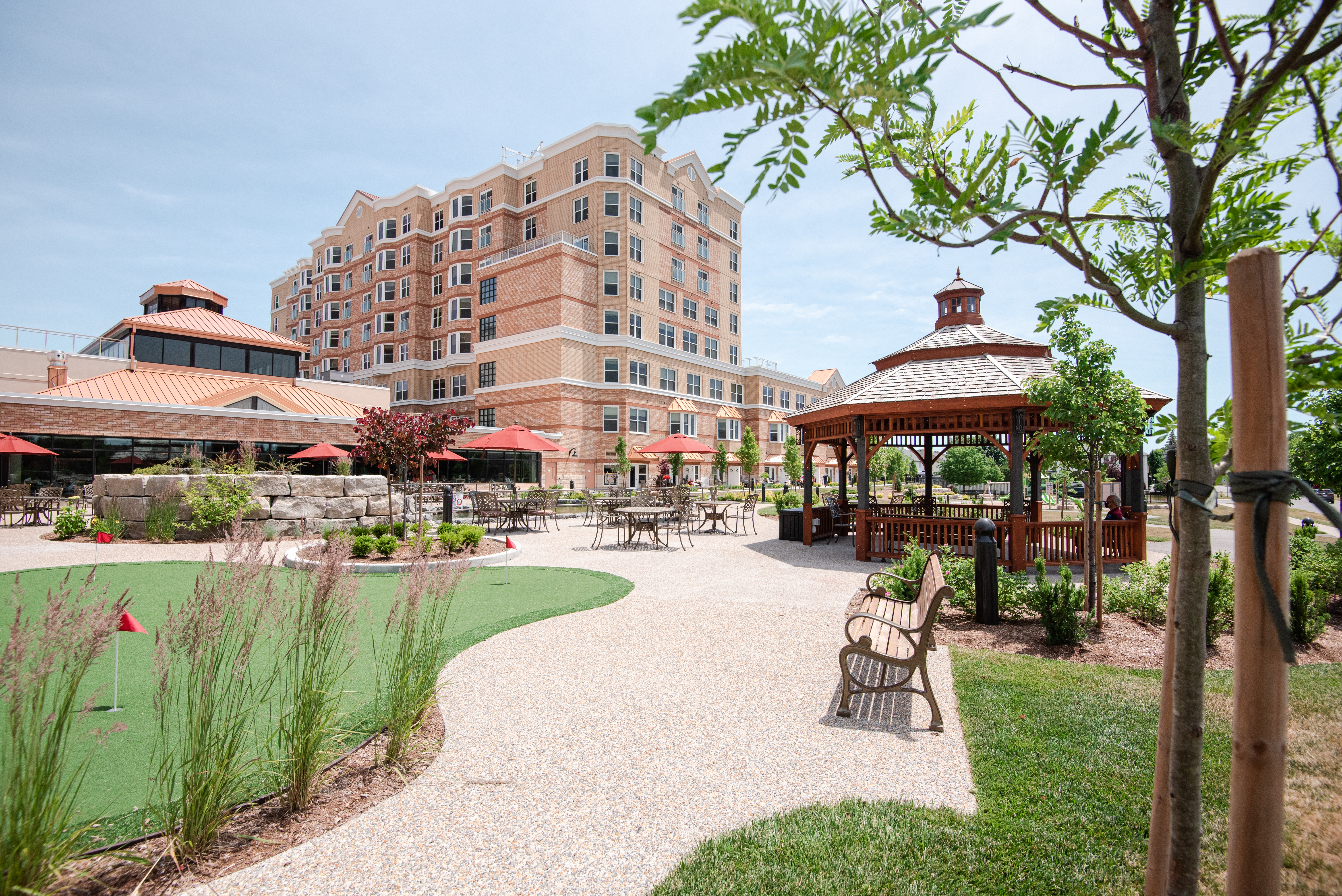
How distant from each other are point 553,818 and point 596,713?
58.8 inches

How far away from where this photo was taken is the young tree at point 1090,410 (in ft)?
26.5

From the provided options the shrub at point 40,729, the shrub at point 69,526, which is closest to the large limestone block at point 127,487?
the shrub at point 69,526

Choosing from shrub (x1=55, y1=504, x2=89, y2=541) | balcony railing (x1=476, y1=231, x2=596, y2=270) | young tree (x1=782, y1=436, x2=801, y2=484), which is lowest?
shrub (x1=55, y1=504, x2=89, y2=541)

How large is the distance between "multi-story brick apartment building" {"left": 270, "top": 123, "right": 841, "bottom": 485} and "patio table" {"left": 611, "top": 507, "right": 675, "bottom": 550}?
21.9 m

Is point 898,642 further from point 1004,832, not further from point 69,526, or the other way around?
point 69,526

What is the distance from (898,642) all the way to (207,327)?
130 ft

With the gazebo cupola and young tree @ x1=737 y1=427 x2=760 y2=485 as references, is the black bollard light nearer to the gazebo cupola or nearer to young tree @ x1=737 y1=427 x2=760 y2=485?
the gazebo cupola

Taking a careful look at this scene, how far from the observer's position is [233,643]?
18.8 feet

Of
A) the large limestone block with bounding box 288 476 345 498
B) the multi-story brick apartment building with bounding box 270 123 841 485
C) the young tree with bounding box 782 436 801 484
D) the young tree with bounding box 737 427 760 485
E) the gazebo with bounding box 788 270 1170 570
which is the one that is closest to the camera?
Result: the gazebo with bounding box 788 270 1170 570

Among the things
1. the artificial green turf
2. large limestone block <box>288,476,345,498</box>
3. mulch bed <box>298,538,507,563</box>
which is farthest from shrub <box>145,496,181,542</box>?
the artificial green turf

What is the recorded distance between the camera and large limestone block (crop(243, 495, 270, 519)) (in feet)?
48.3

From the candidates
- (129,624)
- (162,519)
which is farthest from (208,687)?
(162,519)

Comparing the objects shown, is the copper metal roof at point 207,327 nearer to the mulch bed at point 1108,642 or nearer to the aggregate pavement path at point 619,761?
the aggregate pavement path at point 619,761

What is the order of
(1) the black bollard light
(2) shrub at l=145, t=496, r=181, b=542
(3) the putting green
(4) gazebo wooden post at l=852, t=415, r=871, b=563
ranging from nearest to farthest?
(3) the putting green → (1) the black bollard light → (4) gazebo wooden post at l=852, t=415, r=871, b=563 → (2) shrub at l=145, t=496, r=181, b=542
